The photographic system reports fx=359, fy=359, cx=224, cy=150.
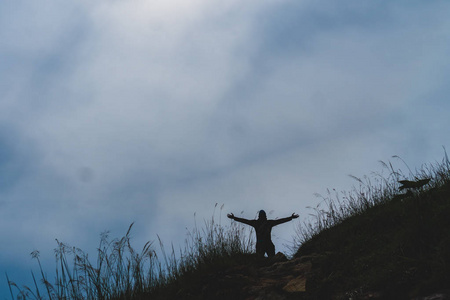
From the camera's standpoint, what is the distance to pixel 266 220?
8289mm

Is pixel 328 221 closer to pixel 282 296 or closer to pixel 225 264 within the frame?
pixel 225 264

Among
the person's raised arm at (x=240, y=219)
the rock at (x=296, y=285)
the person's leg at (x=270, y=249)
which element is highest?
the person's raised arm at (x=240, y=219)

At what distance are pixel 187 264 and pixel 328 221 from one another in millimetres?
2981

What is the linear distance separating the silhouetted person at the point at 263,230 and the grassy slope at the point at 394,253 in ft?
7.17

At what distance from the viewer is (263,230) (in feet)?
26.1

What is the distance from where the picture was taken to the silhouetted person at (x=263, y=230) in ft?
25.6

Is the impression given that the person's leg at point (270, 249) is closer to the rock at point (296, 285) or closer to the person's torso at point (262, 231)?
the person's torso at point (262, 231)

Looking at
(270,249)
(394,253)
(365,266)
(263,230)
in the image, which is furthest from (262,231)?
(394,253)

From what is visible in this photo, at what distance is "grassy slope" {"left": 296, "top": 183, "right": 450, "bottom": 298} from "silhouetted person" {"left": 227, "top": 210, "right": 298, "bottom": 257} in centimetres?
219

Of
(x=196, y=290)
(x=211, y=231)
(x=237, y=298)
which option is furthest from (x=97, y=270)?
(x=211, y=231)

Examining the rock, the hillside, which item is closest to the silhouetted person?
the hillside

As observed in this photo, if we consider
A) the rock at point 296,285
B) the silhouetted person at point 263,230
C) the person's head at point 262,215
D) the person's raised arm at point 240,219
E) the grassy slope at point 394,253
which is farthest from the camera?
the person's head at point 262,215

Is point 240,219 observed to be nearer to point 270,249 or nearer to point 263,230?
point 263,230

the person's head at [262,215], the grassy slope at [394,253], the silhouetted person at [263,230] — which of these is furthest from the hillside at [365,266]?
the person's head at [262,215]
